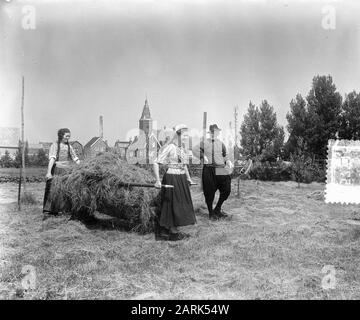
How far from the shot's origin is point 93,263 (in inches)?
139

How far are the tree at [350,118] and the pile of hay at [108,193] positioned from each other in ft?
58.9

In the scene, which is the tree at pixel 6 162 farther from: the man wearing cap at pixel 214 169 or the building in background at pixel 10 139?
the man wearing cap at pixel 214 169

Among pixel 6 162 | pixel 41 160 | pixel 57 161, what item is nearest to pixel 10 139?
pixel 57 161

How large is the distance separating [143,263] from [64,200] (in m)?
2.29

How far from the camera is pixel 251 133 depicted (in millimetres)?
22781

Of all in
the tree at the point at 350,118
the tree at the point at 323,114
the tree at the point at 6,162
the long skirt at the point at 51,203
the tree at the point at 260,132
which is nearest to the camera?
the long skirt at the point at 51,203

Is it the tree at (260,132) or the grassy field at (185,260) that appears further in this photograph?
the tree at (260,132)

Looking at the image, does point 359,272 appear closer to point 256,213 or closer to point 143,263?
point 143,263

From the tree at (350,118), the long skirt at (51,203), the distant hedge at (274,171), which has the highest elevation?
the tree at (350,118)

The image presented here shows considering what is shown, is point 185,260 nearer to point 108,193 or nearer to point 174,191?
point 174,191

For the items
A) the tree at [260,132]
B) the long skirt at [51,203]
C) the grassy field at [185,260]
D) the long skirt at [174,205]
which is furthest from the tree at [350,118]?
the long skirt at [51,203]

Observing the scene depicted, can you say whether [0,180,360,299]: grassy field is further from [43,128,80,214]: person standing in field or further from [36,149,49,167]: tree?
[36,149,49,167]: tree

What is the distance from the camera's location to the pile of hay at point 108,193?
16.0ft
